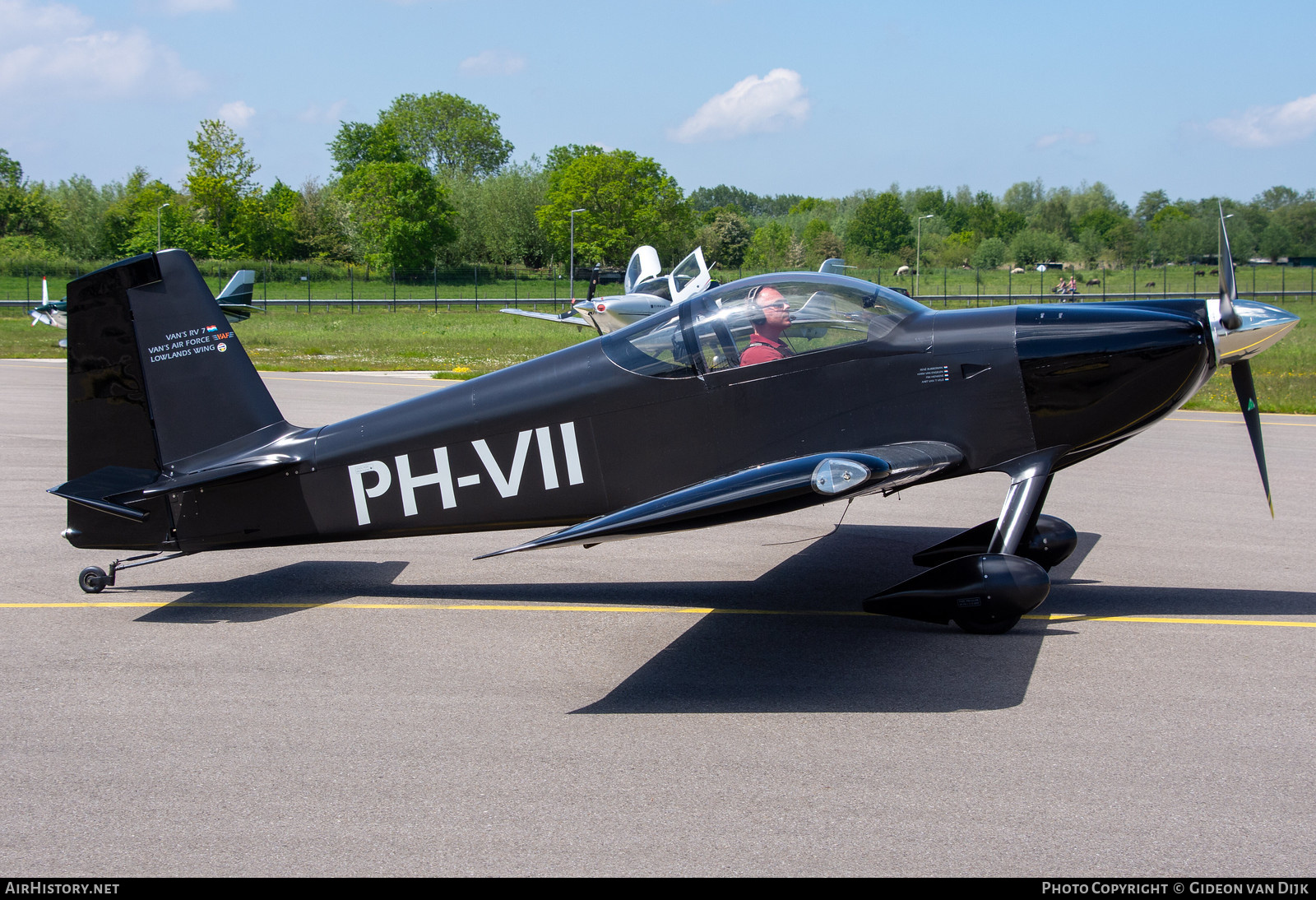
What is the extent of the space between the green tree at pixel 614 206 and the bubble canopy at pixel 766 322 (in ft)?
253

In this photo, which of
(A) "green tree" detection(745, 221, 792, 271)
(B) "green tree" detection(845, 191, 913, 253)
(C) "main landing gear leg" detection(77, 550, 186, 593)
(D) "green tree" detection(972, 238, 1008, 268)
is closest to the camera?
(C) "main landing gear leg" detection(77, 550, 186, 593)

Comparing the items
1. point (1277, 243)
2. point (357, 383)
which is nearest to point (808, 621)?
point (357, 383)

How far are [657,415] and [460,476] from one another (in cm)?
130

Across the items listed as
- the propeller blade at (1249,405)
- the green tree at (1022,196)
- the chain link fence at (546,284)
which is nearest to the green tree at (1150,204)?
the green tree at (1022,196)

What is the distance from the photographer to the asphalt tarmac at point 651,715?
3.52 meters

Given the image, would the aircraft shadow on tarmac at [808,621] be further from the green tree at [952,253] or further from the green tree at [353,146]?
the green tree at [353,146]

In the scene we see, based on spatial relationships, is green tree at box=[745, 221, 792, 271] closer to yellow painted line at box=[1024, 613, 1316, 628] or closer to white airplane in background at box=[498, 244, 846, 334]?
white airplane in background at box=[498, 244, 846, 334]

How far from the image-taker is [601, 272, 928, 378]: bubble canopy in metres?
5.96

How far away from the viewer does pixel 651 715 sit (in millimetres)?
4762

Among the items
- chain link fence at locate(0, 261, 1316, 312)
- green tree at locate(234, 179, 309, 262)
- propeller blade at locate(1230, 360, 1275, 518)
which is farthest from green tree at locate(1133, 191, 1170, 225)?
propeller blade at locate(1230, 360, 1275, 518)

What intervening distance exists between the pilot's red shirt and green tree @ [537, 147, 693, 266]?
77.1m

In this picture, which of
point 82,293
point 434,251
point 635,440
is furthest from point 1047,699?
point 434,251
